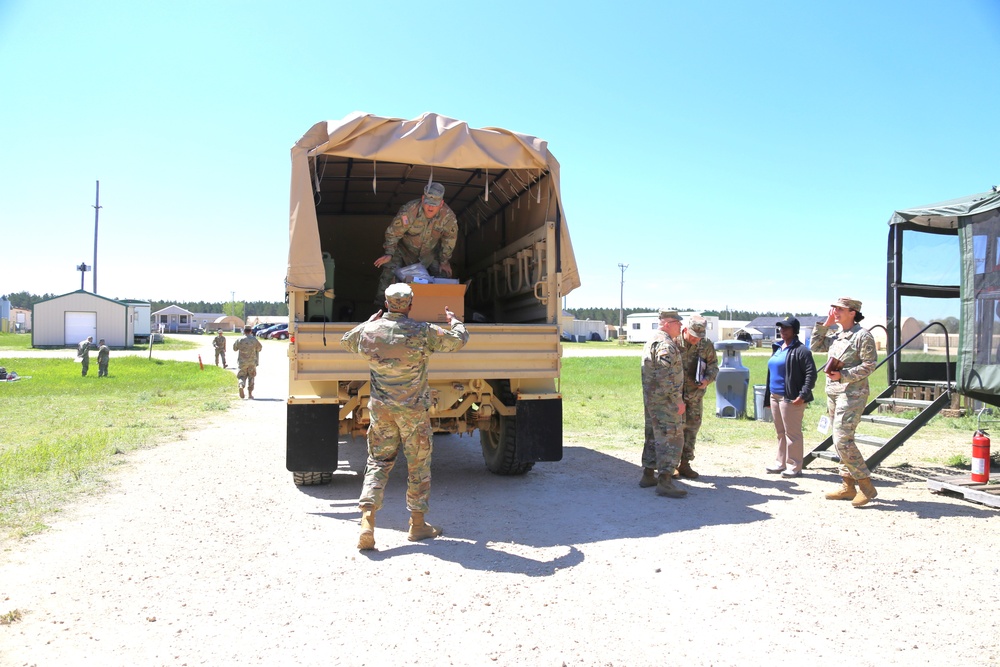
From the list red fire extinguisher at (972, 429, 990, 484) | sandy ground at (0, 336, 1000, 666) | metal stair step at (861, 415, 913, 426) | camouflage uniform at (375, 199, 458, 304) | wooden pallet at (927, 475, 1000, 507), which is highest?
camouflage uniform at (375, 199, 458, 304)

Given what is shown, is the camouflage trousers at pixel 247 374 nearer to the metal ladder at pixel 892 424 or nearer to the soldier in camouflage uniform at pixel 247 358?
the soldier in camouflage uniform at pixel 247 358

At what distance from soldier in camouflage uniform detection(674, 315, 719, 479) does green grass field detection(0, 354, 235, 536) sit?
221 inches

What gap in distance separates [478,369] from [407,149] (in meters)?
2.00

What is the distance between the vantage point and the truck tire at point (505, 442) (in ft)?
21.8

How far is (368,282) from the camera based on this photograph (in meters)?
10.2

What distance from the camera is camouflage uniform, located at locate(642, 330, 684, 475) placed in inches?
243

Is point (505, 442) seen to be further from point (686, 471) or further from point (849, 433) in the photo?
point (849, 433)

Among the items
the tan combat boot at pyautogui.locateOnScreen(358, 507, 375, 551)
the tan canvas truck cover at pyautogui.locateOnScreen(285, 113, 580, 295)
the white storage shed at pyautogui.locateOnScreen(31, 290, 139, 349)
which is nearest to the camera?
the tan combat boot at pyautogui.locateOnScreen(358, 507, 375, 551)

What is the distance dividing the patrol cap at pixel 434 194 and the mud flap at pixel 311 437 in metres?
2.14

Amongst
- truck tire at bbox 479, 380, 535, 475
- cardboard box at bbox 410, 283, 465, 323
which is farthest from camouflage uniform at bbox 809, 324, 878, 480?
cardboard box at bbox 410, 283, 465, 323

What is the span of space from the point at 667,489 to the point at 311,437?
315cm

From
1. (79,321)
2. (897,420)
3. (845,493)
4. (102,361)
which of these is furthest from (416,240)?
(79,321)

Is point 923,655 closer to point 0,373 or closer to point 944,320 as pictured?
point 944,320

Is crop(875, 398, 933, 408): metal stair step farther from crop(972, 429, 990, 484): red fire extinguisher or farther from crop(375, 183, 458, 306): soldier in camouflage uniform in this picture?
crop(375, 183, 458, 306): soldier in camouflage uniform
